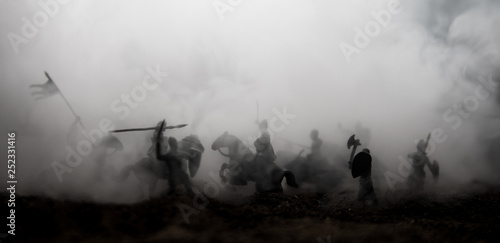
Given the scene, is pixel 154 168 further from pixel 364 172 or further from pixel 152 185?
pixel 364 172

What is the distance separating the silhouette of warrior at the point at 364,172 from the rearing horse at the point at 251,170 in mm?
1823

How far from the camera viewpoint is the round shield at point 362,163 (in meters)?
11.8

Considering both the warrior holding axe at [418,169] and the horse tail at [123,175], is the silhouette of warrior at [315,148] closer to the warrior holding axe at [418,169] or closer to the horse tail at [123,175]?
the warrior holding axe at [418,169]

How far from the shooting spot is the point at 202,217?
29.0ft

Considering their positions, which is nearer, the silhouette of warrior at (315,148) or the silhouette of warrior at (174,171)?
the silhouette of warrior at (174,171)

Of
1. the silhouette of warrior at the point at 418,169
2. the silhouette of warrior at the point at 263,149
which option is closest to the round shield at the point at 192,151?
the silhouette of warrior at the point at 263,149

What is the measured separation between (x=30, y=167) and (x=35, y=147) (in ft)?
4.44

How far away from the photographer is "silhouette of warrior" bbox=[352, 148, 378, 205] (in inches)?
464

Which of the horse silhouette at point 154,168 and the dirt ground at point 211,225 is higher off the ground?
the horse silhouette at point 154,168

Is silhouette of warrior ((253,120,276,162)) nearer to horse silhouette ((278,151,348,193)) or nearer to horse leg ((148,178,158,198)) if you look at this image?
horse silhouette ((278,151,348,193))

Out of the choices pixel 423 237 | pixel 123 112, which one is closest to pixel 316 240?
pixel 423 237

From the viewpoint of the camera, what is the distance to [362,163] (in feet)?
38.6

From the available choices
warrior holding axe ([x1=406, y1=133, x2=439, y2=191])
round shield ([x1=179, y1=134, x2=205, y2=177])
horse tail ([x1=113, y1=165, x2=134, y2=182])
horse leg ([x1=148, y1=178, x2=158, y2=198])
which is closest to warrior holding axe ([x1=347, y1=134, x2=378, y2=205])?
warrior holding axe ([x1=406, y1=133, x2=439, y2=191])

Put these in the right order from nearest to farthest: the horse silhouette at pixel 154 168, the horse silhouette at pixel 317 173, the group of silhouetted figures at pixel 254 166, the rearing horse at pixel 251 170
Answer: the group of silhouetted figures at pixel 254 166 < the horse silhouette at pixel 154 168 < the rearing horse at pixel 251 170 < the horse silhouette at pixel 317 173
